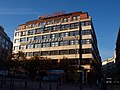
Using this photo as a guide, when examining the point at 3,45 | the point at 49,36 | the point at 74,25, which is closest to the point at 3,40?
the point at 3,45

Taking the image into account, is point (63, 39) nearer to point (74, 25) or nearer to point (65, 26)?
point (65, 26)

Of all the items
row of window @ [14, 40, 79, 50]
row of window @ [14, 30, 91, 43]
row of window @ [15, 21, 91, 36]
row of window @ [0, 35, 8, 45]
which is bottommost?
row of window @ [14, 40, 79, 50]

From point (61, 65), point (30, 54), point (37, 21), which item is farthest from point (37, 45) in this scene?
point (61, 65)

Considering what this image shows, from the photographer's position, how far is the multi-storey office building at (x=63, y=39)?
61.6 meters

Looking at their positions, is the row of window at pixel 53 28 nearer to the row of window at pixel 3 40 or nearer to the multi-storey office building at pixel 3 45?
the row of window at pixel 3 40

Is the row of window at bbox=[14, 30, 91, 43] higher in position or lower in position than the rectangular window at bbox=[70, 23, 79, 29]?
lower

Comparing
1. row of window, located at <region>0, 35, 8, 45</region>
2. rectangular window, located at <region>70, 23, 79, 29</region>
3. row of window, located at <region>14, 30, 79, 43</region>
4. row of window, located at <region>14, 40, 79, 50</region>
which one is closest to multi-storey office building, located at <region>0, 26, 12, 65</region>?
row of window, located at <region>0, 35, 8, 45</region>

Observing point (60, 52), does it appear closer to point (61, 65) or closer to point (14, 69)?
point (61, 65)

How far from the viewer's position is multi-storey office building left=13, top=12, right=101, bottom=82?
202 feet

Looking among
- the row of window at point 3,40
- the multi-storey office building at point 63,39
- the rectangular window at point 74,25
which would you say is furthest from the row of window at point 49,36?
the row of window at point 3,40

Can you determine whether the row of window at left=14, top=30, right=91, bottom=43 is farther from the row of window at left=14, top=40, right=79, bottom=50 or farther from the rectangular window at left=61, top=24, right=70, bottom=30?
the row of window at left=14, top=40, right=79, bottom=50

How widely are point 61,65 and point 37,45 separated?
1765 centimetres

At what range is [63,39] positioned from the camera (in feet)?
220

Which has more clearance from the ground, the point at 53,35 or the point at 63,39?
Answer: the point at 53,35
